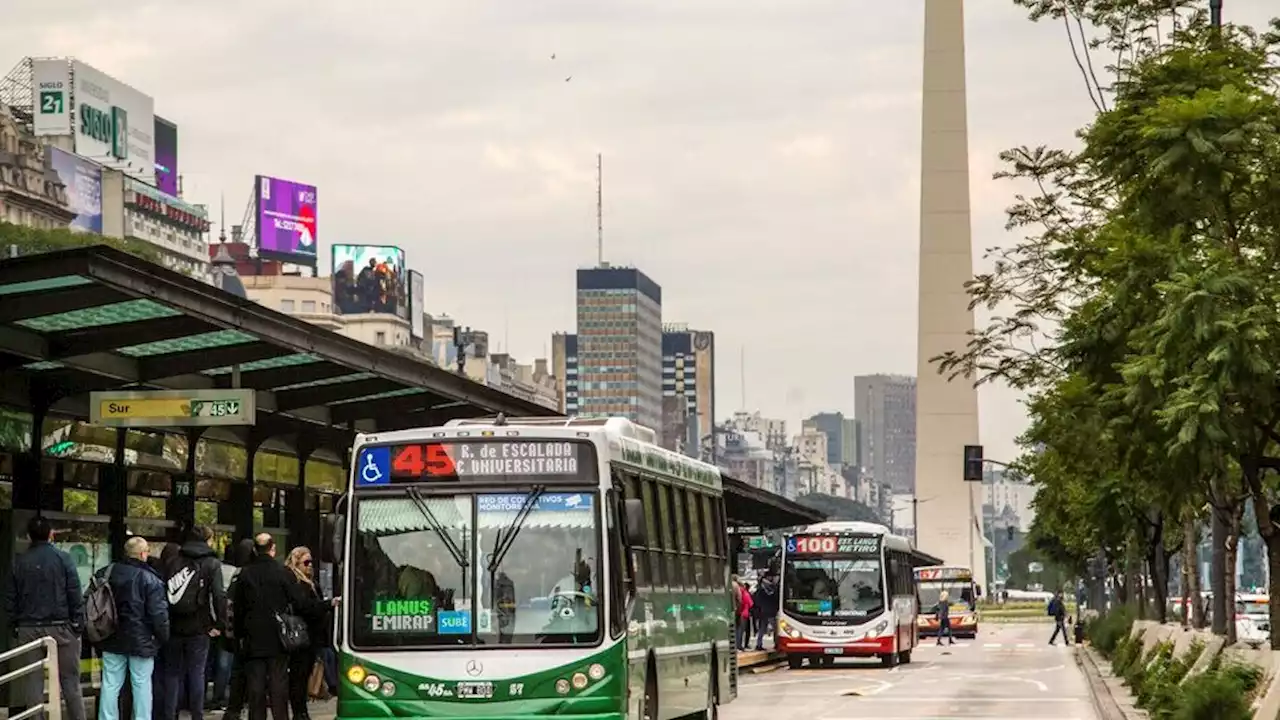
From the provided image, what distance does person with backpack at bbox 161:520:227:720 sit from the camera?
19.8 m

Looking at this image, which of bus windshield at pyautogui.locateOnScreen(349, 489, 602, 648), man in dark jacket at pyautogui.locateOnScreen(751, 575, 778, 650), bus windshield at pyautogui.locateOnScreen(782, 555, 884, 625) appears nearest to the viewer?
bus windshield at pyautogui.locateOnScreen(349, 489, 602, 648)

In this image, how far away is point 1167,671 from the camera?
1124 inches

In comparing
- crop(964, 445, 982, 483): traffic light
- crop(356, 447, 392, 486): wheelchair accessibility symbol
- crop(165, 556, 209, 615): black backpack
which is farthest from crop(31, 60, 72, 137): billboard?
crop(356, 447, 392, 486): wheelchair accessibility symbol

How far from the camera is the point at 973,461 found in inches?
3059

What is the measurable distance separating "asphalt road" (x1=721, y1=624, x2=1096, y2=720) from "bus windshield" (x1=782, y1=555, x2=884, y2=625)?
3.69 feet

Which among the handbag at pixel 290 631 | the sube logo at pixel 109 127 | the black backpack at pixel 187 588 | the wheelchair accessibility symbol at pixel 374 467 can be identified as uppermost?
the sube logo at pixel 109 127

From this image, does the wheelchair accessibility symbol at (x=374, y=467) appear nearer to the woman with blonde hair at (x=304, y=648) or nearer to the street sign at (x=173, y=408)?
the woman with blonde hair at (x=304, y=648)

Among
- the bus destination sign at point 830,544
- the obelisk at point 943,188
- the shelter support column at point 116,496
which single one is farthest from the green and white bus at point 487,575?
the obelisk at point 943,188

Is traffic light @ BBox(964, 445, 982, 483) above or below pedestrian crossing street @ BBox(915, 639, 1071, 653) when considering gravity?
above

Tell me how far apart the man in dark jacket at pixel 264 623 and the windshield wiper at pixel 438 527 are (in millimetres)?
2289

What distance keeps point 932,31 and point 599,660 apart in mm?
96225

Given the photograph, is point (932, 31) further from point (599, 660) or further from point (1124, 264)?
point (599, 660)

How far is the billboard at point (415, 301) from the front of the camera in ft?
577

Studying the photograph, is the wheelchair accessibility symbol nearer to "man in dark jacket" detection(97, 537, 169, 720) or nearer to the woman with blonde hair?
"man in dark jacket" detection(97, 537, 169, 720)
